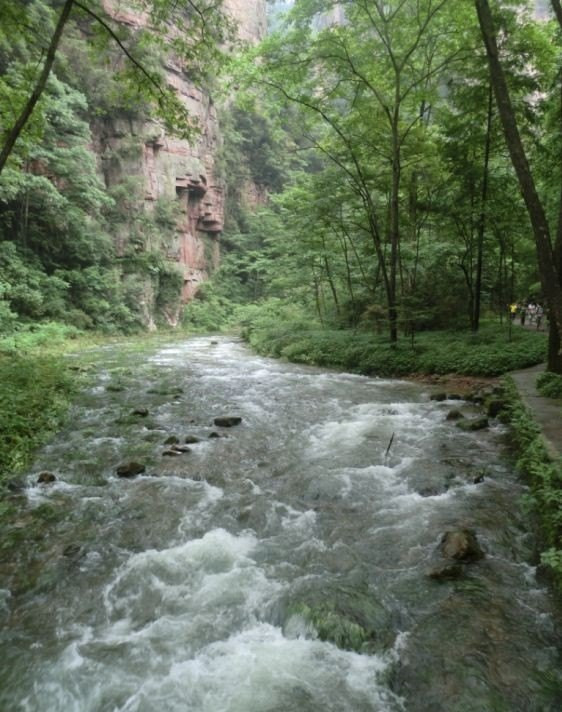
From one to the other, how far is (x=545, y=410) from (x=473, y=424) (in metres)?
A: 1.22

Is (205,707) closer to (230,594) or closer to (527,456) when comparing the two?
(230,594)

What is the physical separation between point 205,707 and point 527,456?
4539 mm

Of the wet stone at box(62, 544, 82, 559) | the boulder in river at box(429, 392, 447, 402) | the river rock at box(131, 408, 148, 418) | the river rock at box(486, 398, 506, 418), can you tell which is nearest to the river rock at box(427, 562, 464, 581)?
the wet stone at box(62, 544, 82, 559)

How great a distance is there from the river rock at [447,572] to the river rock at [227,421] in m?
5.16

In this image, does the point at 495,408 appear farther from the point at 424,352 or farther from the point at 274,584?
the point at 274,584

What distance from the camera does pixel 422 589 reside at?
3785 millimetres

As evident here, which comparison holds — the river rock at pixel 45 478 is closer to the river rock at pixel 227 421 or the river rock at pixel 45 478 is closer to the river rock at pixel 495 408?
the river rock at pixel 227 421

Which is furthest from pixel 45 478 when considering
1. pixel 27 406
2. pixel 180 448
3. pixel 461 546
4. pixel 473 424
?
pixel 473 424

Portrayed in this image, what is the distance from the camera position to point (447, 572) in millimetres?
3916

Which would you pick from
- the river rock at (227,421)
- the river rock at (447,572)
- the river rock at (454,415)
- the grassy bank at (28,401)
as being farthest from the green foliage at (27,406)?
the river rock at (454,415)

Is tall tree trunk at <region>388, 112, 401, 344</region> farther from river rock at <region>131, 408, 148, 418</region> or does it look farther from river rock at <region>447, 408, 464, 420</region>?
river rock at <region>131, 408, 148, 418</region>

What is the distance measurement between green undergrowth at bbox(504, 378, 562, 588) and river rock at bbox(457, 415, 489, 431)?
95 cm

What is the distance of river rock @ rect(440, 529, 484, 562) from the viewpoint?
4145 millimetres

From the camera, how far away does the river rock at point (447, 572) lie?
3889 mm
